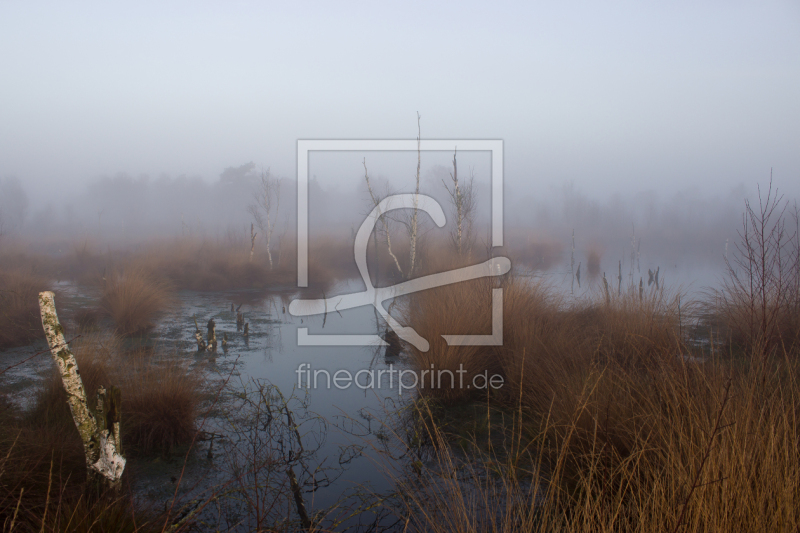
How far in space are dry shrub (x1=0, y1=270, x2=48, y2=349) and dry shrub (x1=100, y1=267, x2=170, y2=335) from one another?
1212mm

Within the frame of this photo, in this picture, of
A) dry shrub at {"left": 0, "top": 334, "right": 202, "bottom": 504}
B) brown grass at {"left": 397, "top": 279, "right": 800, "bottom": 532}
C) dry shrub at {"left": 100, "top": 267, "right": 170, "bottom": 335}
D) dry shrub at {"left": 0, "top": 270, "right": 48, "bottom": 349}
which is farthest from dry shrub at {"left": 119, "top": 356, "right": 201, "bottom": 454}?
dry shrub at {"left": 100, "top": 267, "right": 170, "bottom": 335}

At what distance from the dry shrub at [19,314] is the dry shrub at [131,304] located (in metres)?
1.21

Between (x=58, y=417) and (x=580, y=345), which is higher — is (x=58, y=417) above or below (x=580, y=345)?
below

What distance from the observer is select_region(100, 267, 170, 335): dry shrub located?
9.11 meters

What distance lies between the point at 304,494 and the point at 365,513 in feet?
1.80

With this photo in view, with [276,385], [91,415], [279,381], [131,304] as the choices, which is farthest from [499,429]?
[131,304]

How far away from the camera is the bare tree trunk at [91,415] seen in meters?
2.68

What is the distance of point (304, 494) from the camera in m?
3.87

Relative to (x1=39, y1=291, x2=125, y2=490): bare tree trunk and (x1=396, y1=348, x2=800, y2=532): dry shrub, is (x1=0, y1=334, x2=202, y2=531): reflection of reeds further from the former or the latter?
(x1=396, y1=348, x2=800, y2=532): dry shrub

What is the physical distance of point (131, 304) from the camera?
9.26 m

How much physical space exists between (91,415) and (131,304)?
7213 millimetres

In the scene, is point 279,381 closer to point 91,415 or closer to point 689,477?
point 91,415

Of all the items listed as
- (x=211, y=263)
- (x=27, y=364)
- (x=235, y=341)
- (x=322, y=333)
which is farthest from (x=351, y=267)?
(x=27, y=364)

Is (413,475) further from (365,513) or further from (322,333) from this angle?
(322,333)
